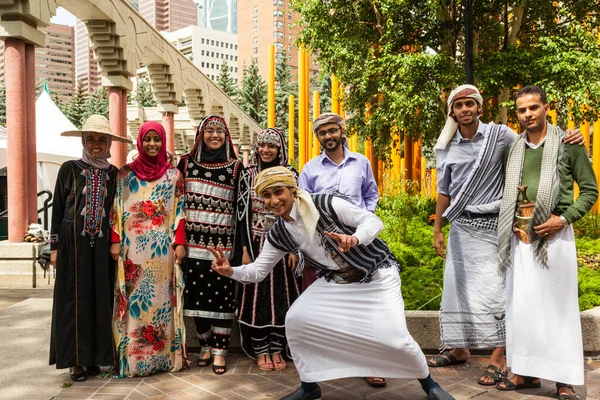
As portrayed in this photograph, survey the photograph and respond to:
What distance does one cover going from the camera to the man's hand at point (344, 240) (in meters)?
2.84

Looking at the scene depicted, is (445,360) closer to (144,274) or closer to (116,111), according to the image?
(144,274)

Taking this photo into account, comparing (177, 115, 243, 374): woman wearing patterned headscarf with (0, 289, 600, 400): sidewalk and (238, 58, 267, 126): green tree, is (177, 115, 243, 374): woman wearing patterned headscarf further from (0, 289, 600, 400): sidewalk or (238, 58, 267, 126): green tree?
(238, 58, 267, 126): green tree

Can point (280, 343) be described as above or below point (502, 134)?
below


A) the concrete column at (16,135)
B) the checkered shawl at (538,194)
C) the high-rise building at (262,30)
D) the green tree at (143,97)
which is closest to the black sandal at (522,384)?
the checkered shawl at (538,194)

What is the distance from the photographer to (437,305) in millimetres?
4770

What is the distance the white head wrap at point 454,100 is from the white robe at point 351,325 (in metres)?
1.12

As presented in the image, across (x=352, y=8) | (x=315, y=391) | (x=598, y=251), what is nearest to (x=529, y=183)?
(x=315, y=391)

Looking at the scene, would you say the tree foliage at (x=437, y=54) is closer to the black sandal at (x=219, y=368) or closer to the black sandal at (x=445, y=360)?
the black sandal at (x=445, y=360)

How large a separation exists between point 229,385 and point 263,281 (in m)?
0.80

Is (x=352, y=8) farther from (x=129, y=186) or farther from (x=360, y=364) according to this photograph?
(x=360, y=364)

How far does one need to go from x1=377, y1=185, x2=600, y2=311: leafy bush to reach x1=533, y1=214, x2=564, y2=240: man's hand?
62.8 inches

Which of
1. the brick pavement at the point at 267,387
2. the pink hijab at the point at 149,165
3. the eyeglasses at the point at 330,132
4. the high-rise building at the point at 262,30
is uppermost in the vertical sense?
the high-rise building at the point at 262,30

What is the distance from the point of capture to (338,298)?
3.19 metres

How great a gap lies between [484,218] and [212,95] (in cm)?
2042
